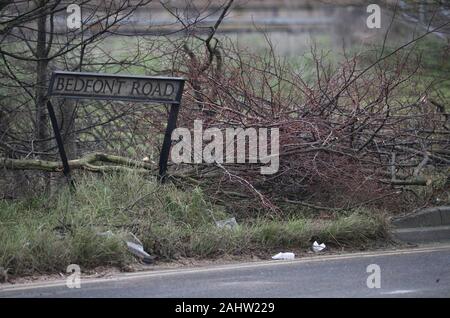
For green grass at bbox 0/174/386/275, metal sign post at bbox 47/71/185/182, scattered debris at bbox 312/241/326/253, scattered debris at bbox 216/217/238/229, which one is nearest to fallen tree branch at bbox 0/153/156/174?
green grass at bbox 0/174/386/275

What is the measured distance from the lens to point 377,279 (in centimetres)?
743

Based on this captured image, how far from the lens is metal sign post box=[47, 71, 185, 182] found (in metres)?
9.38

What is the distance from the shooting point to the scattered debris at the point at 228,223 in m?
9.34

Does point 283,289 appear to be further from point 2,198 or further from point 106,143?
point 106,143

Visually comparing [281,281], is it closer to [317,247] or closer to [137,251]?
[137,251]

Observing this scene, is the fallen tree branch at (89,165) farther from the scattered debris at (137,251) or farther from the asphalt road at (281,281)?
the asphalt road at (281,281)

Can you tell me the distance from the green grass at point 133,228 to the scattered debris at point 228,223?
0.32 ft

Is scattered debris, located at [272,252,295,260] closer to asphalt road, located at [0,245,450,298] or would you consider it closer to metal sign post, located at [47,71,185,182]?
asphalt road, located at [0,245,450,298]

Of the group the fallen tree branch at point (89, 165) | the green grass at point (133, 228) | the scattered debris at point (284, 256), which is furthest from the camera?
the fallen tree branch at point (89, 165)

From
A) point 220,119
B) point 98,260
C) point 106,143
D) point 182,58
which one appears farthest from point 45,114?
point 98,260

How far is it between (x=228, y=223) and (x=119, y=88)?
2096 millimetres

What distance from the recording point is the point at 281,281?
744 centimetres

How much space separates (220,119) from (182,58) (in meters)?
2.00

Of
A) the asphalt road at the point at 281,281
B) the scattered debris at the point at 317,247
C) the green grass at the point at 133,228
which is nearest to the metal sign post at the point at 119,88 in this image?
the green grass at the point at 133,228
